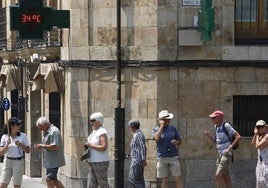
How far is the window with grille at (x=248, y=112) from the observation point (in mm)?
16188

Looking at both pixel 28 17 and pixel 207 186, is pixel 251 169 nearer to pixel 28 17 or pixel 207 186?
pixel 207 186

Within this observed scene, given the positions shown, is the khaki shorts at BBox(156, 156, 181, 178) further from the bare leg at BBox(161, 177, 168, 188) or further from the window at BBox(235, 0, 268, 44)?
the window at BBox(235, 0, 268, 44)

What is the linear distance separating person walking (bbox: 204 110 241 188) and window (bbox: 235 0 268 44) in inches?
92.2

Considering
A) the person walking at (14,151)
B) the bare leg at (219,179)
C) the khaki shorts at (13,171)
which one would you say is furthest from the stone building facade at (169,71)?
the khaki shorts at (13,171)

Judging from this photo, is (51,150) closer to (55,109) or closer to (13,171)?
(13,171)

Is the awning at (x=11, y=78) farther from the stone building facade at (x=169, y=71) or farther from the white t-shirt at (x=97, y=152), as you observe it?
the white t-shirt at (x=97, y=152)

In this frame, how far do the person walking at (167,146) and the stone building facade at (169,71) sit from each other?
991mm

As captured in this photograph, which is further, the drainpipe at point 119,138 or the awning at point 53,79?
the awning at point 53,79

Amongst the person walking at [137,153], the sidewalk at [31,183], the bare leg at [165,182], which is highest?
the person walking at [137,153]

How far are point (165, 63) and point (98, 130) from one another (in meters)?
2.51

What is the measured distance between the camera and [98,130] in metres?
14.1

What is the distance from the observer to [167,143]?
1481 cm

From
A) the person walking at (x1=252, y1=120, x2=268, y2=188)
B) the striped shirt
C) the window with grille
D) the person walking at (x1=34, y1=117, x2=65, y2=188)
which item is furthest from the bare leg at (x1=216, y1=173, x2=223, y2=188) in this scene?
the person walking at (x1=34, y1=117, x2=65, y2=188)

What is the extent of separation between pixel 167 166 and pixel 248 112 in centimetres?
236
